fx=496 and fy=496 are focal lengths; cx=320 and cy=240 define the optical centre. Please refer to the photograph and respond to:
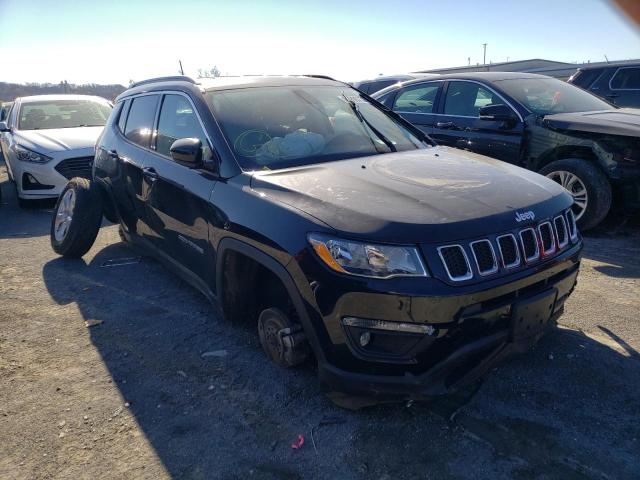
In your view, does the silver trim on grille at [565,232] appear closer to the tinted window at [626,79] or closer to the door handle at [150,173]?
the door handle at [150,173]

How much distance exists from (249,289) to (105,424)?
1.06 m

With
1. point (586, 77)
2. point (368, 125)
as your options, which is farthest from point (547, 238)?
point (586, 77)

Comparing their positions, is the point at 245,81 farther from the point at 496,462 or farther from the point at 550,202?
the point at 496,462

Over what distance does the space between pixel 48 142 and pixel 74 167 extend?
0.64 metres

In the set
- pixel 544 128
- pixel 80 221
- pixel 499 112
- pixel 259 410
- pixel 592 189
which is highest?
pixel 499 112

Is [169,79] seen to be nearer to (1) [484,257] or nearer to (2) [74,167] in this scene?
(1) [484,257]

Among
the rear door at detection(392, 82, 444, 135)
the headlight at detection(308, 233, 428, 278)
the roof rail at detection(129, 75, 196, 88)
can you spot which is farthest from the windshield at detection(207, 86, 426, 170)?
the rear door at detection(392, 82, 444, 135)

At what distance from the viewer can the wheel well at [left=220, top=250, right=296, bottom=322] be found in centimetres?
293

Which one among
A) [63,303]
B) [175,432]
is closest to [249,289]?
[175,432]

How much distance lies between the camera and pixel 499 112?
5.65 m

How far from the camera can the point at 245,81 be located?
12.2 ft

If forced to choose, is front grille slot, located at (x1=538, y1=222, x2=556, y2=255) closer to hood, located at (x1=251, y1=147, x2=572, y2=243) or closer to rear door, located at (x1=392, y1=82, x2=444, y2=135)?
hood, located at (x1=251, y1=147, x2=572, y2=243)

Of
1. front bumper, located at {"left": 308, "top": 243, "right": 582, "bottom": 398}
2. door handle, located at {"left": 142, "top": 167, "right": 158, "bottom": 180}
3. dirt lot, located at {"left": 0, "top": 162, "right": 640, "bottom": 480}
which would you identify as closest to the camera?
front bumper, located at {"left": 308, "top": 243, "right": 582, "bottom": 398}

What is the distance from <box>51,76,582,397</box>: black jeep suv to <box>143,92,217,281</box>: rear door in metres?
0.02
